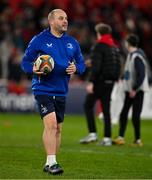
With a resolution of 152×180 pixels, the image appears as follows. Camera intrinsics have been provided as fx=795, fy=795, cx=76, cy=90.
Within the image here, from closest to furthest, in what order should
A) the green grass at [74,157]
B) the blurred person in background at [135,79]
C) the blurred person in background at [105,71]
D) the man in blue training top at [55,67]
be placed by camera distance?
the green grass at [74,157]
the man in blue training top at [55,67]
the blurred person in background at [105,71]
the blurred person in background at [135,79]

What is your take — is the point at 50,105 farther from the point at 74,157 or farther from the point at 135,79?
the point at 135,79

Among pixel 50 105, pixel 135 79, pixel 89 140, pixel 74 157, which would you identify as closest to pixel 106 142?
pixel 89 140

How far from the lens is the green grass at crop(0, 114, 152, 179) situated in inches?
442

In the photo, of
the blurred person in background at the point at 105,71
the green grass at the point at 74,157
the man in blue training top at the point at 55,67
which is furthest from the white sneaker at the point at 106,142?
the man in blue training top at the point at 55,67

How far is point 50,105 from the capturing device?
1134 centimetres

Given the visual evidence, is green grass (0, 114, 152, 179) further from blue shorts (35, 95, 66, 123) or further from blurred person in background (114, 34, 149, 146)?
blue shorts (35, 95, 66, 123)

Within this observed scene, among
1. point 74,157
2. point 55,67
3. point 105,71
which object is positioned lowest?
point 74,157

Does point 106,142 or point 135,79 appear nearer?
point 106,142

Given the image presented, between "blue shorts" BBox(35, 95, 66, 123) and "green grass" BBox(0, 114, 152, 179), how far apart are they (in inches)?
33.0

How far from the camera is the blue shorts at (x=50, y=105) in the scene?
446 inches

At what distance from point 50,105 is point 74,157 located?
93.0 inches

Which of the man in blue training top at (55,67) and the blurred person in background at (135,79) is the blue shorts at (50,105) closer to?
the man in blue training top at (55,67)

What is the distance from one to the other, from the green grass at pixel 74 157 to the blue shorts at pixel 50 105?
0.84 meters

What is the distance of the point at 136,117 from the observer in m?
16.4
